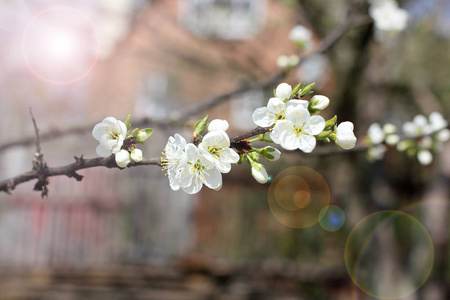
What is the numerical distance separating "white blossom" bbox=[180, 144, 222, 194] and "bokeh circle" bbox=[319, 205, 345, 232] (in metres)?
6.48

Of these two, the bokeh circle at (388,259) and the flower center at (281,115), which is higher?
the bokeh circle at (388,259)

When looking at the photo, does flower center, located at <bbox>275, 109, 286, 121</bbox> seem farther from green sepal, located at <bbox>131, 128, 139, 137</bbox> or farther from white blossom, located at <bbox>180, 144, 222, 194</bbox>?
green sepal, located at <bbox>131, 128, 139, 137</bbox>

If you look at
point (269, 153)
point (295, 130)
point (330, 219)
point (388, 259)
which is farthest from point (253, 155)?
point (330, 219)

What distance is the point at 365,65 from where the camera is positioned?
525 centimetres

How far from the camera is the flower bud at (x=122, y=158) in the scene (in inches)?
43.2

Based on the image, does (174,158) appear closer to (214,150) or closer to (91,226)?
(214,150)

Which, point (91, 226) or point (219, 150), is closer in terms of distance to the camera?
point (219, 150)

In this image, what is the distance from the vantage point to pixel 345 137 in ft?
3.70

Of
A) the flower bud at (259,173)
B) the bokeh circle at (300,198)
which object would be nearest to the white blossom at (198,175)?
the flower bud at (259,173)

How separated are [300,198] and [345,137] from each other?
6.71 meters

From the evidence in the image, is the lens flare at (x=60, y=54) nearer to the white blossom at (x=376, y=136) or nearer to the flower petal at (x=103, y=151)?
the white blossom at (x=376, y=136)

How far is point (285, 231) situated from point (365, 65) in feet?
11.1

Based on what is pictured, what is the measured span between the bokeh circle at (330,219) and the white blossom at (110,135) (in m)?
6.55

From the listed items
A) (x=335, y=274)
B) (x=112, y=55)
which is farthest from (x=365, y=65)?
(x=112, y=55)
